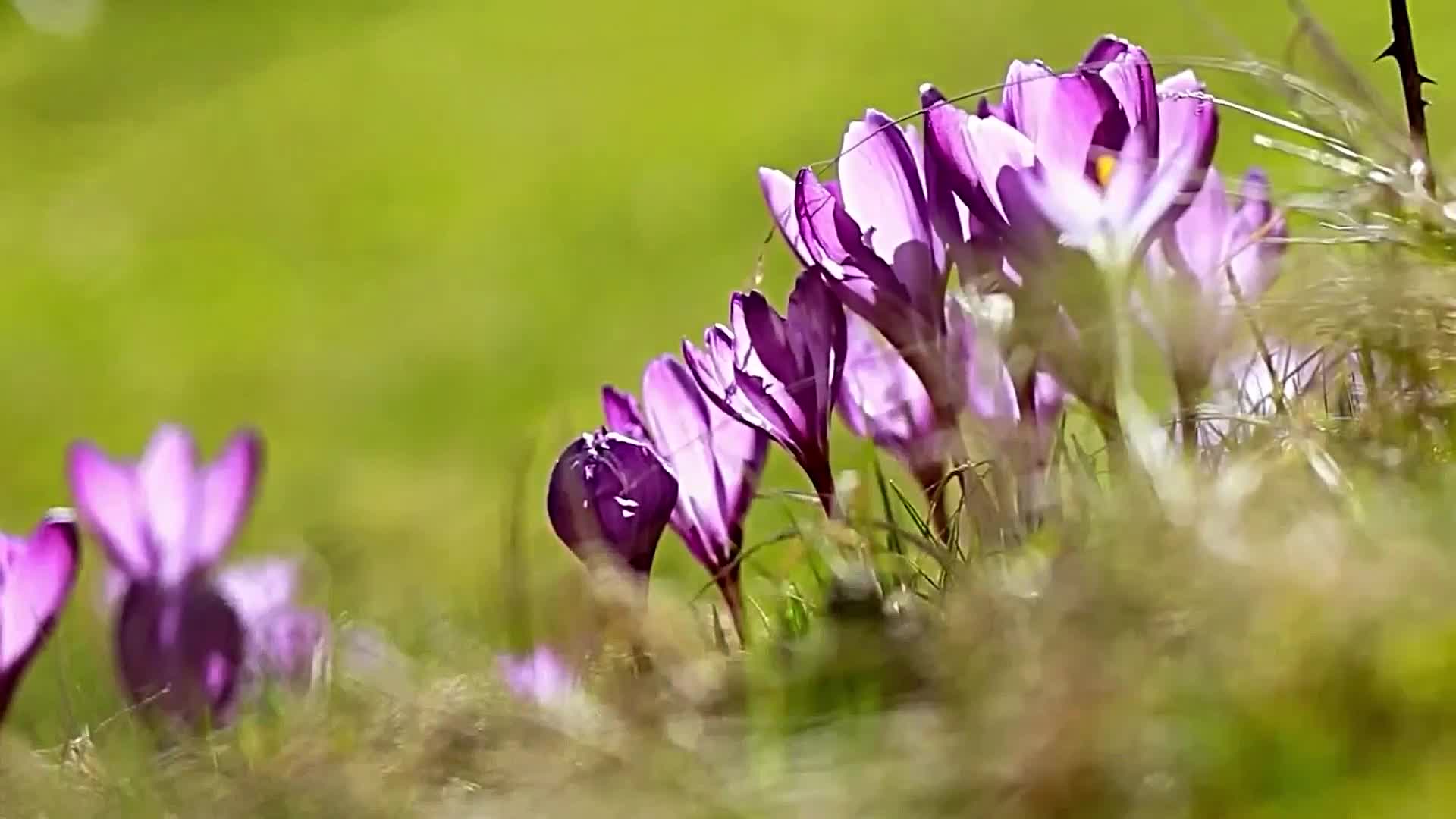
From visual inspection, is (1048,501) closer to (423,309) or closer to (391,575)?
(391,575)

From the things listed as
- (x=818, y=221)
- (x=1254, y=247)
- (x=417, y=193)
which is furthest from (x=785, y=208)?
(x=417, y=193)

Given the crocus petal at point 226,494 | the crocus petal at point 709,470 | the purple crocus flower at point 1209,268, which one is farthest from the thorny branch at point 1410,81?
the crocus petal at point 226,494

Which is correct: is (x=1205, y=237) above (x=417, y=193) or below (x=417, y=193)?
below

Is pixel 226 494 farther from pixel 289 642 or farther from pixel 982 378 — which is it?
pixel 982 378

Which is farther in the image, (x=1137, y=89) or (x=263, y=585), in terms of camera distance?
(x=263, y=585)

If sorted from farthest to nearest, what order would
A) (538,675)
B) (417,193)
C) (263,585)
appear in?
(417,193), (263,585), (538,675)

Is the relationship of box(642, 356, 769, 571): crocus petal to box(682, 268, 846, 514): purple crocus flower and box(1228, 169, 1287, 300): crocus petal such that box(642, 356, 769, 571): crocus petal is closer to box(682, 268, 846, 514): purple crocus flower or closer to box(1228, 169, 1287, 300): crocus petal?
box(682, 268, 846, 514): purple crocus flower

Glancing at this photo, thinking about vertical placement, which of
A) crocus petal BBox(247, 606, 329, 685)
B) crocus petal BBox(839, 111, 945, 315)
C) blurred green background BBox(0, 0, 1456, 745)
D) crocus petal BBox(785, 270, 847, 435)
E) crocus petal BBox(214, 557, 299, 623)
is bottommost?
crocus petal BBox(247, 606, 329, 685)

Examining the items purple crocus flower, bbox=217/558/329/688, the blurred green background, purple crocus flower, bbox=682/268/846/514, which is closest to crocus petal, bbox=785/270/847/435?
purple crocus flower, bbox=682/268/846/514
